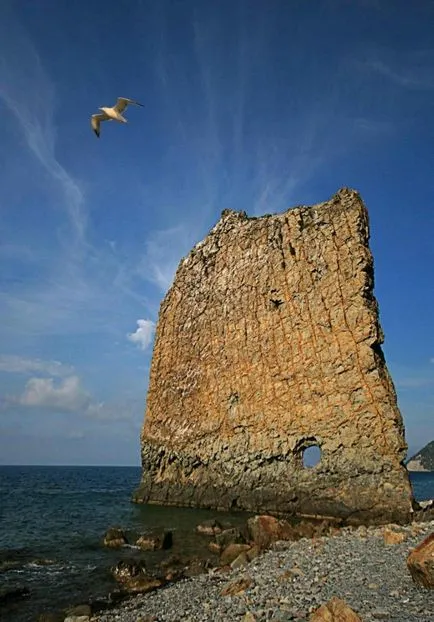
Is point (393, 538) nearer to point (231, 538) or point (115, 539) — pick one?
point (231, 538)

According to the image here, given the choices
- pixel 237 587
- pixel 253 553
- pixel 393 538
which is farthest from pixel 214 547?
pixel 237 587

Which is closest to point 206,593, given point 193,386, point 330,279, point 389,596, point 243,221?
point 389,596

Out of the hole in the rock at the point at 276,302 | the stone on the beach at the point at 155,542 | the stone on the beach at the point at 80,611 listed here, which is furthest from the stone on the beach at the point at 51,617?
the hole in the rock at the point at 276,302

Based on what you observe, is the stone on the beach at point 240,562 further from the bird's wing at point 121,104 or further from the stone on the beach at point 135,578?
the bird's wing at point 121,104

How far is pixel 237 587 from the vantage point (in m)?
10.8

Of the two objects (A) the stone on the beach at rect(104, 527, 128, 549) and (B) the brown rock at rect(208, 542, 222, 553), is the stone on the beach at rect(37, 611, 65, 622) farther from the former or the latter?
(A) the stone on the beach at rect(104, 527, 128, 549)

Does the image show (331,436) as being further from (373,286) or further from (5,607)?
(5,607)

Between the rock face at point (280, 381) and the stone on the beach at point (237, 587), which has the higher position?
the rock face at point (280, 381)

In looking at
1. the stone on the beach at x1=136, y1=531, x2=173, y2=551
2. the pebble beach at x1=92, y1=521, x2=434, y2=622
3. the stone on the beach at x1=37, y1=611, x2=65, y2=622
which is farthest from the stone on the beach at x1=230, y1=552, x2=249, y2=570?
the stone on the beach at x1=136, y1=531, x2=173, y2=551

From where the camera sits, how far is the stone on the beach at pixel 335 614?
276 inches

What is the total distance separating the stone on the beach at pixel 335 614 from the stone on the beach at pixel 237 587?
3627 millimetres

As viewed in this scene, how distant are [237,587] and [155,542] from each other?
908 centimetres

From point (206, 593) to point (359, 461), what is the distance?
16038 millimetres

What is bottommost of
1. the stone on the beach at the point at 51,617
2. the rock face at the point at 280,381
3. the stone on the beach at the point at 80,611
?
the stone on the beach at the point at 51,617
